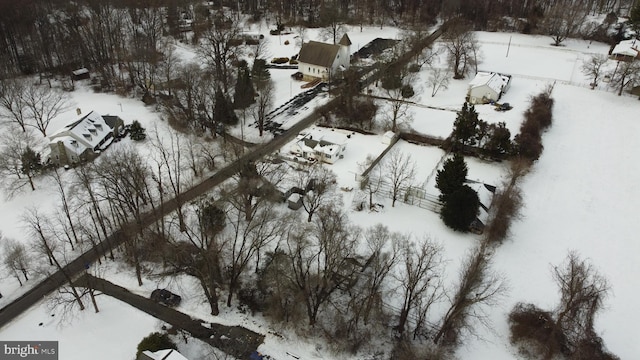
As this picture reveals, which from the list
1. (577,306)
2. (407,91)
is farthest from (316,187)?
(407,91)

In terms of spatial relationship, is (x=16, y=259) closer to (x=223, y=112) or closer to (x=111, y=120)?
(x=111, y=120)

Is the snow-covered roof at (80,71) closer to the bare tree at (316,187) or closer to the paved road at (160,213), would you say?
the paved road at (160,213)

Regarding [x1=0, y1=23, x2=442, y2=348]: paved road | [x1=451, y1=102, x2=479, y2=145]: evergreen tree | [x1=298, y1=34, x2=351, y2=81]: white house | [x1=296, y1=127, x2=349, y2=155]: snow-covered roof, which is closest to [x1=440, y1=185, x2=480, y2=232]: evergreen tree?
[x1=451, y1=102, x2=479, y2=145]: evergreen tree

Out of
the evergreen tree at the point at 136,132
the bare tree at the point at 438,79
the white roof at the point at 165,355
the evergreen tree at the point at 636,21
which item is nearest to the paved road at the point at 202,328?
the white roof at the point at 165,355

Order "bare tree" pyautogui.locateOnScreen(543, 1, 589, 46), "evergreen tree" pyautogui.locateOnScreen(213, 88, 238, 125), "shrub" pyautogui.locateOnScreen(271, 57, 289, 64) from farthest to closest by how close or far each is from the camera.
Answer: "bare tree" pyautogui.locateOnScreen(543, 1, 589, 46) → "shrub" pyautogui.locateOnScreen(271, 57, 289, 64) → "evergreen tree" pyautogui.locateOnScreen(213, 88, 238, 125)

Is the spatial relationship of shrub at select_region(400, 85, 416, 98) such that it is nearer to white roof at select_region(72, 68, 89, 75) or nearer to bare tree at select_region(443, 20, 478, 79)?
bare tree at select_region(443, 20, 478, 79)

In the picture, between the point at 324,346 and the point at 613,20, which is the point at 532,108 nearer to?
the point at 324,346
